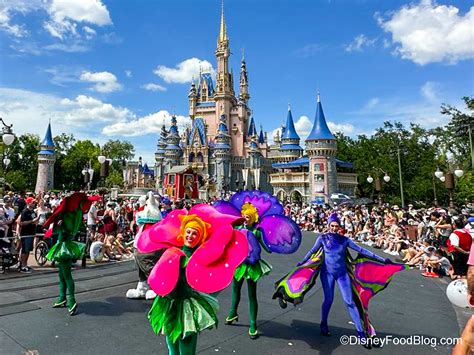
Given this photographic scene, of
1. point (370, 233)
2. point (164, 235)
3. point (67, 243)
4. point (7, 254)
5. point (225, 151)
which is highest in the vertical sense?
point (225, 151)

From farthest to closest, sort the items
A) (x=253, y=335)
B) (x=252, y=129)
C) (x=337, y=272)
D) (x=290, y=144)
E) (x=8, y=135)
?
(x=252, y=129) → (x=290, y=144) → (x=8, y=135) → (x=337, y=272) → (x=253, y=335)

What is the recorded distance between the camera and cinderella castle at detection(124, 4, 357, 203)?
46250 millimetres

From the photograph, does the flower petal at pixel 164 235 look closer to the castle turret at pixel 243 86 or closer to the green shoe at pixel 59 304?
the green shoe at pixel 59 304

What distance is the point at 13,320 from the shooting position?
452cm

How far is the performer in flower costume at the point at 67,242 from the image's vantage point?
4.85 metres

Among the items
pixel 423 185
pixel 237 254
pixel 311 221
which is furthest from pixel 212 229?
pixel 423 185

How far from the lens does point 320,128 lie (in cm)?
3972

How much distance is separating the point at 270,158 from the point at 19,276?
2303 inches

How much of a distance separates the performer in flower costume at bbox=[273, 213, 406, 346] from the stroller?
21.8 feet

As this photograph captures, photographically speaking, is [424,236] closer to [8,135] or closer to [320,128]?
[8,135]

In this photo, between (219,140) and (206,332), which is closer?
(206,332)

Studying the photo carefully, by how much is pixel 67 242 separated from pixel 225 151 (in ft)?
178

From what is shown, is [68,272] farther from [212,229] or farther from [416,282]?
[416,282]

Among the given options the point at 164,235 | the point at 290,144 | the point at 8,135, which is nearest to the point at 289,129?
the point at 290,144
